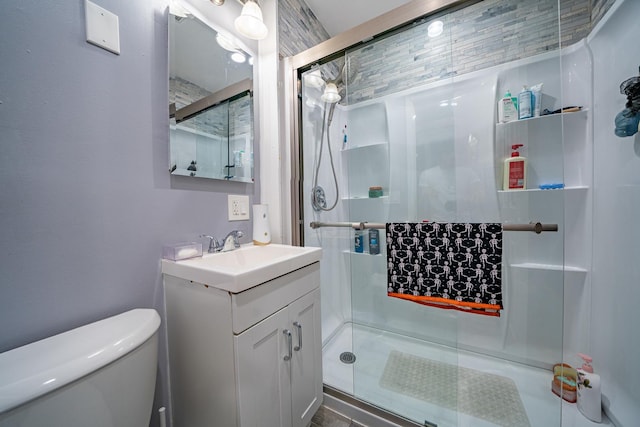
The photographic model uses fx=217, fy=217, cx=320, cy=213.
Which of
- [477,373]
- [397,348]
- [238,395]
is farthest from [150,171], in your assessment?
[477,373]

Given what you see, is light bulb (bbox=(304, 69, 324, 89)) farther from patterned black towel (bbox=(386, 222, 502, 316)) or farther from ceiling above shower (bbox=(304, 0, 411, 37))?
patterned black towel (bbox=(386, 222, 502, 316))

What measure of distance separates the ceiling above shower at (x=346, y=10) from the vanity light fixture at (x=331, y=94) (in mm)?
543

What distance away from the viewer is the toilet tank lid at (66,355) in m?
0.41

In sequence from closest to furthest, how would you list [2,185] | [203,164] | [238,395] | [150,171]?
[2,185]
[238,395]
[150,171]
[203,164]

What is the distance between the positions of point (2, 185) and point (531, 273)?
2.39 metres

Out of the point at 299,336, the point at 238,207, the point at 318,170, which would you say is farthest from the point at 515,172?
the point at 238,207

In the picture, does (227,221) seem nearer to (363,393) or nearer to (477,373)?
(363,393)

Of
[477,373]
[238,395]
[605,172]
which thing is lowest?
[477,373]

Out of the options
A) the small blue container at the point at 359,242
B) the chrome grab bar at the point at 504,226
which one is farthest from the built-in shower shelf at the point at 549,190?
the small blue container at the point at 359,242

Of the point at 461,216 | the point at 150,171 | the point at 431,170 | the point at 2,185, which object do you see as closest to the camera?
the point at 2,185

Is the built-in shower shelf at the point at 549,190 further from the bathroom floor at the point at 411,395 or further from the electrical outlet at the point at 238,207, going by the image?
the electrical outlet at the point at 238,207

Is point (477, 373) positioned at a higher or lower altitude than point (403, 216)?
lower

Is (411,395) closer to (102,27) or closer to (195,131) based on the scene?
(195,131)

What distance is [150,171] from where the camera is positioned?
84cm
